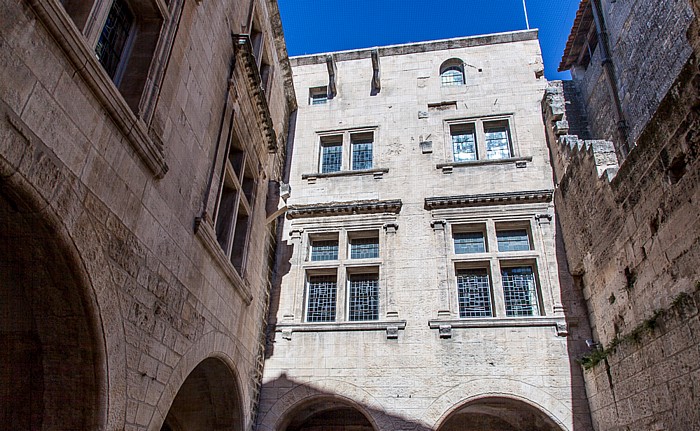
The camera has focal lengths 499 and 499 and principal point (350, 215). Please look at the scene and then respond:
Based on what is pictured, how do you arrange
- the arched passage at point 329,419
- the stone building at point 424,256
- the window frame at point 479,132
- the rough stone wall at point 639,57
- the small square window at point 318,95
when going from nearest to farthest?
1. the rough stone wall at point 639,57
2. the stone building at point 424,256
3. the arched passage at point 329,419
4. the window frame at point 479,132
5. the small square window at point 318,95

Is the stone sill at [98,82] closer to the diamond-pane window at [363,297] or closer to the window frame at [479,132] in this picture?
the diamond-pane window at [363,297]

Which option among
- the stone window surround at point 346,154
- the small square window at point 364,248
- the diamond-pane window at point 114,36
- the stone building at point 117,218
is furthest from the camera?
the stone window surround at point 346,154

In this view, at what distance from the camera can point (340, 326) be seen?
855 centimetres

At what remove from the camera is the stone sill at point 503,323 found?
8016mm

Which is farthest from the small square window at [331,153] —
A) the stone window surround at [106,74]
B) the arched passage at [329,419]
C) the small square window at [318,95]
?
the stone window surround at [106,74]

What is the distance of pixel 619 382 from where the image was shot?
645 cm

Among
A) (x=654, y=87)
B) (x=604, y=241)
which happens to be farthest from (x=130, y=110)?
(x=654, y=87)

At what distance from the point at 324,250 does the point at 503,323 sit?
3.57 metres

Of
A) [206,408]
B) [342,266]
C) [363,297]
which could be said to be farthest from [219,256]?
[363,297]

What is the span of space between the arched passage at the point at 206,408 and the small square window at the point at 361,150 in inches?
205

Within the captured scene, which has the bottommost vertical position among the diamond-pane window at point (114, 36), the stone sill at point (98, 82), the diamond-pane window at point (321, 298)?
the stone sill at point (98, 82)

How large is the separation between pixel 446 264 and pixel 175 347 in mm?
5176

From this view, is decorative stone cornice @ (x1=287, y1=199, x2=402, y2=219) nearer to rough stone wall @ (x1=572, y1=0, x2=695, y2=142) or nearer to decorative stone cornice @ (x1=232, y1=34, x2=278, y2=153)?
decorative stone cornice @ (x1=232, y1=34, x2=278, y2=153)

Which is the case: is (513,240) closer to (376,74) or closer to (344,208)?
(344,208)
